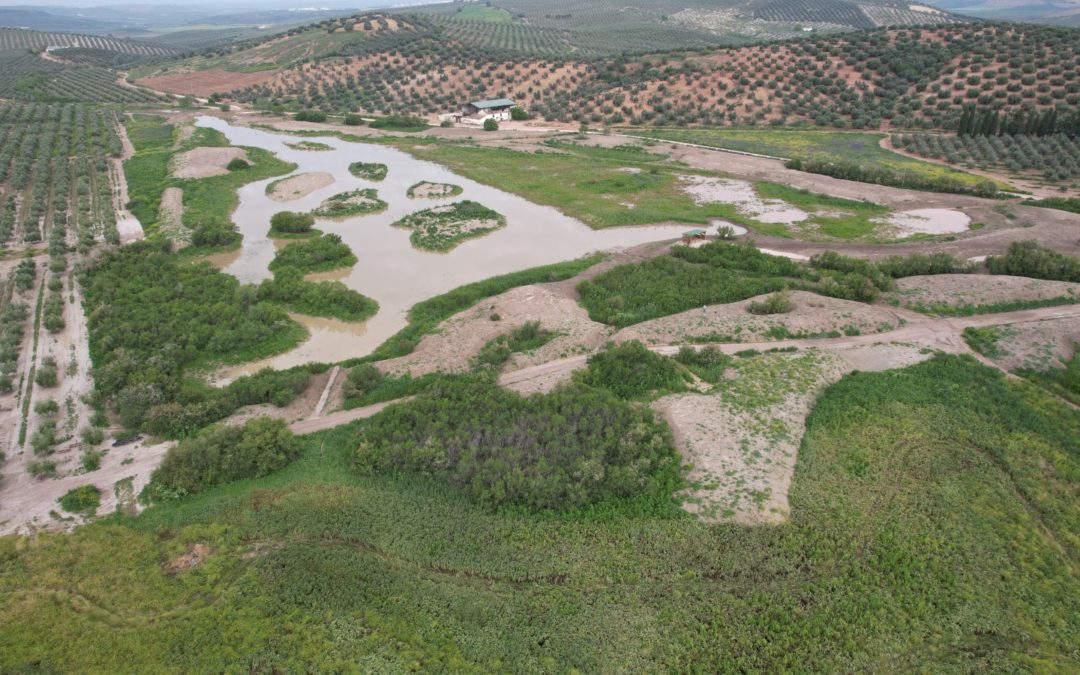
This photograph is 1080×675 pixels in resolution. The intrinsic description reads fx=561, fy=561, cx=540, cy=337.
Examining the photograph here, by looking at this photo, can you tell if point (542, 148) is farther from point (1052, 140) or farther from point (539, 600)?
point (539, 600)

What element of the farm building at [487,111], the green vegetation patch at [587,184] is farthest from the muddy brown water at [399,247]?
the farm building at [487,111]

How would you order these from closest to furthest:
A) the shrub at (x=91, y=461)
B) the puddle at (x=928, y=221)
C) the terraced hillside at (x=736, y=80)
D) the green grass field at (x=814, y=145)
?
the shrub at (x=91, y=461) → the puddle at (x=928, y=221) → the green grass field at (x=814, y=145) → the terraced hillside at (x=736, y=80)

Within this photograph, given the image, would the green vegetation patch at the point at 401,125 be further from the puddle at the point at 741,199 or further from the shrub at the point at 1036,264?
the shrub at the point at 1036,264

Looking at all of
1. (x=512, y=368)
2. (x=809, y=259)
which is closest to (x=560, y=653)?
(x=512, y=368)

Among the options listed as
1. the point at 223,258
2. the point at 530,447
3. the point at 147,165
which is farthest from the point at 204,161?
the point at 530,447

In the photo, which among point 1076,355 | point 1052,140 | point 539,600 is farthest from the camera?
point 1052,140

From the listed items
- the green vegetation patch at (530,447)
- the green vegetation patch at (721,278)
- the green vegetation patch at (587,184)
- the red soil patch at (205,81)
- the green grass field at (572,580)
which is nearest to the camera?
the green grass field at (572,580)
